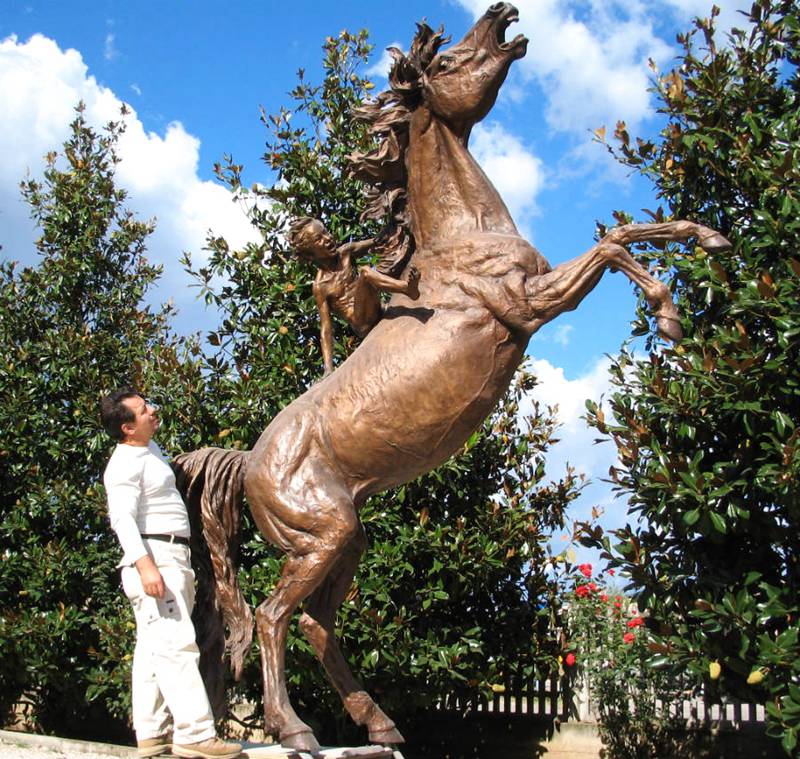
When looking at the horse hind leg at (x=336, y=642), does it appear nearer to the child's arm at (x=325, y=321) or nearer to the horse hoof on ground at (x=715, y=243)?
the child's arm at (x=325, y=321)

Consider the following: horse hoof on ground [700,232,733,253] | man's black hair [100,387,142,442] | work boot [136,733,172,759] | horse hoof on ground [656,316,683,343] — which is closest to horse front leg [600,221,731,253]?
horse hoof on ground [700,232,733,253]

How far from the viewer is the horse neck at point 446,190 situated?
Answer: 4375 mm

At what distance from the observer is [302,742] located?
3.78 metres

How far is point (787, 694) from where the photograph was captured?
544cm

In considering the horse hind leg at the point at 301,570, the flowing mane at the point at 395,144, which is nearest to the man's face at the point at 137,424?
the horse hind leg at the point at 301,570

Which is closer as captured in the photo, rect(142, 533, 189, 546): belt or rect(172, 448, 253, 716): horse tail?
rect(142, 533, 189, 546): belt

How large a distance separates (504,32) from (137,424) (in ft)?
8.37

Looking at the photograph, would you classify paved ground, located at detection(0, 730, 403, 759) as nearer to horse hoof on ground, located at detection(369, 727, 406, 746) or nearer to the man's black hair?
horse hoof on ground, located at detection(369, 727, 406, 746)

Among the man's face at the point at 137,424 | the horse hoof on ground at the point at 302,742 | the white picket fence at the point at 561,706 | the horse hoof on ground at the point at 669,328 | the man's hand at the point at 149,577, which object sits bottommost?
the horse hoof on ground at the point at 302,742

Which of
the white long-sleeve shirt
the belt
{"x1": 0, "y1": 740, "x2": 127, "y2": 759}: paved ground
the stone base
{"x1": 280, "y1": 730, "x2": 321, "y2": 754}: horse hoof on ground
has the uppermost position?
the white long-sleeve shirt

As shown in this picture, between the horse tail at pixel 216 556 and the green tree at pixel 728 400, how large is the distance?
2.73 m

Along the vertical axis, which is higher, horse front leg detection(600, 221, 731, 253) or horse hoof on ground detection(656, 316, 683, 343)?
horse front leg detection(600, 221, 731, 253)

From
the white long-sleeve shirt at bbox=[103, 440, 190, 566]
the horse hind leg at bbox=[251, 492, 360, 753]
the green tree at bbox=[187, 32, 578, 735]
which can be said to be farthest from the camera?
the green tree at bbox=[187, 32, 578, 735]

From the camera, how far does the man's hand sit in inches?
141
